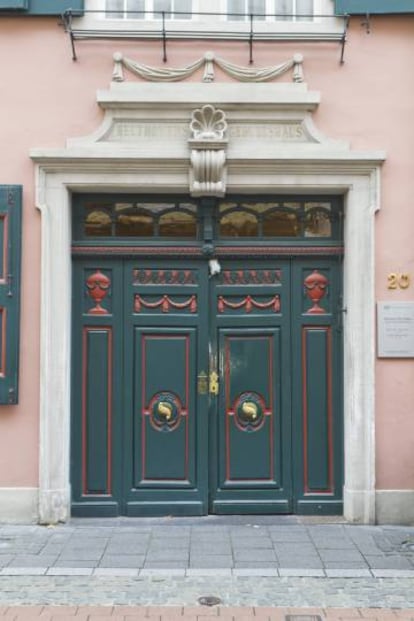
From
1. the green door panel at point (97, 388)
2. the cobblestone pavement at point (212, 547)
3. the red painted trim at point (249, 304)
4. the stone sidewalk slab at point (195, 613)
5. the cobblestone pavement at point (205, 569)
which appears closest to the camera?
the stone sidewalk slab at point (195, 613)

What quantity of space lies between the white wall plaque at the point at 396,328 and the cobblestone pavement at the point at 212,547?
5.30 ft

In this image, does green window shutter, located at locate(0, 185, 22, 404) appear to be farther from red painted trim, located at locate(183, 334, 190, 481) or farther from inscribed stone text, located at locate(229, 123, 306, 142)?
inscribed stone text, located at locate(229, 123, 306, 142)

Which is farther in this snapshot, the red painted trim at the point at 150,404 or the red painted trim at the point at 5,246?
the red painted trim at the point at 150,404

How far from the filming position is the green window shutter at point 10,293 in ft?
22.7

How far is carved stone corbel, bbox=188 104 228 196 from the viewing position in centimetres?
689

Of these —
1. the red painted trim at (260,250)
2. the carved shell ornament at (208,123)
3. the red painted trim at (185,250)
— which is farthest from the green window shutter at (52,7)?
the red painted trim at (260,250)

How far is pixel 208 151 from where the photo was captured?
22.6ft

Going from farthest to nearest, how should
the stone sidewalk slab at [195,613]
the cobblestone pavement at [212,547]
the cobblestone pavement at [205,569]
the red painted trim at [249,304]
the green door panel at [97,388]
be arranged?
1. the red painted trim at [249,304]
2. the green door panel at [97,388]
3. the cobblestone pavement at [212,547]
4. the cobblestone pavement at [205,569]
5. the stone sidewalk slab at [195,613]

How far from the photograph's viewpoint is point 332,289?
7352 mm

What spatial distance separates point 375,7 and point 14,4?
3353mm

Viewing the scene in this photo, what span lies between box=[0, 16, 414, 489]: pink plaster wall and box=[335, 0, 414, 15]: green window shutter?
10 cm

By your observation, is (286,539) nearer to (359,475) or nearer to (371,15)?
(359,475)

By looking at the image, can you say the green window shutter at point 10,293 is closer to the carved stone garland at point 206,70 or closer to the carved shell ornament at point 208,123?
the carved stone garland at point 206,70

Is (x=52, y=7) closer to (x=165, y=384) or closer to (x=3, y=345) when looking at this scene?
(x=3, y=345)
